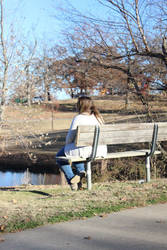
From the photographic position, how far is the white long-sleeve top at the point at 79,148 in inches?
261

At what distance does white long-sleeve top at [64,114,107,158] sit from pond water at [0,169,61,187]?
8269 millimetres

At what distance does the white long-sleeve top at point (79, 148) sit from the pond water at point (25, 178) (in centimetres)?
827

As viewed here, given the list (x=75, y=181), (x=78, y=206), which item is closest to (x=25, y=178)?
(x=75, y=181)

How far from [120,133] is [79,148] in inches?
32.4

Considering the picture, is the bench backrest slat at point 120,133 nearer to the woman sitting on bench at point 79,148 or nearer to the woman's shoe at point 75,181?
the woman sitting on bench at point 79,148

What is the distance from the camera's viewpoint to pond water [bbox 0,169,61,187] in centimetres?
1508

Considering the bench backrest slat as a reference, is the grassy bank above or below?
below

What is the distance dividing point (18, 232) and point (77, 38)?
789cm

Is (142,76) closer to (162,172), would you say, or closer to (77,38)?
(77,38)

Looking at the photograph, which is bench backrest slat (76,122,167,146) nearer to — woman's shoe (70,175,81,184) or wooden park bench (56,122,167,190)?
wooden park bench (56,122,167,190)

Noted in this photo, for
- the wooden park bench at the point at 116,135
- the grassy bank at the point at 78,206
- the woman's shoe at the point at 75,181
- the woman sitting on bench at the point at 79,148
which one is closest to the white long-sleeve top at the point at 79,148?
the woman sitting on bench at the point at 79,148

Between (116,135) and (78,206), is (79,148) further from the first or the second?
(78,206)

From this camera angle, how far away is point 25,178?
52.2ft

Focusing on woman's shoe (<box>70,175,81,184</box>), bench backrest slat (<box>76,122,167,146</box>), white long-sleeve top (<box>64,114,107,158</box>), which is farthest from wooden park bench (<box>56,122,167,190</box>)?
woman's shoe (<box>70,175,81,184</box>)
